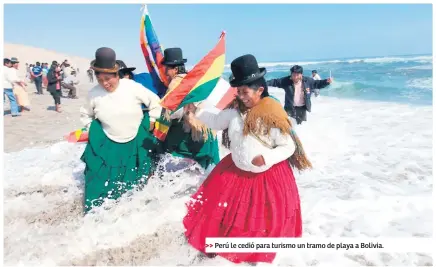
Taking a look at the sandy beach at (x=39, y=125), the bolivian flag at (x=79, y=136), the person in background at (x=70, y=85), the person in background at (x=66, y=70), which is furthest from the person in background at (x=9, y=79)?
the bolivian flag at (x=79, y=136)

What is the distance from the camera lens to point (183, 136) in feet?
13.6

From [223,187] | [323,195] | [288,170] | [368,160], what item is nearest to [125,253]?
[223,187]

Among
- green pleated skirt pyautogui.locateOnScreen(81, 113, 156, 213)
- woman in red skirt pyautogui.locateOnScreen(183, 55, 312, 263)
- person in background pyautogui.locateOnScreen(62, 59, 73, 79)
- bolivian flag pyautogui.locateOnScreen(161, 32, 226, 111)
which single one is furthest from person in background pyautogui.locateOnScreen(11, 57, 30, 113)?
woman in red skirt pyautogui.locateOnScreen(183, 55, 312, 263)

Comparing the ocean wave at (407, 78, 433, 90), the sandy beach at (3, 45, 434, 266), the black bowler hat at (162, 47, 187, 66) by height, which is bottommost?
the ocean wave at (407, 78, 433, 90)

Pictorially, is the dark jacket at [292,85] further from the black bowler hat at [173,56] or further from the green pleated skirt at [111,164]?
the green pleated skirt at [111,164]

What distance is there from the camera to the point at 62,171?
556 cm

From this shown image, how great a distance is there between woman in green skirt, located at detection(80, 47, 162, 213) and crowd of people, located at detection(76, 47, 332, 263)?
0.03 feet

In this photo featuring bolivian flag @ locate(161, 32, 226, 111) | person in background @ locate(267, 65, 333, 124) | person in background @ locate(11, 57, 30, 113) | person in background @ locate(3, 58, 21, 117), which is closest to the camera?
bolivian flag @ locate(161, 32, 226, 111)

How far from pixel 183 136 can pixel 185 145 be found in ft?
0.35

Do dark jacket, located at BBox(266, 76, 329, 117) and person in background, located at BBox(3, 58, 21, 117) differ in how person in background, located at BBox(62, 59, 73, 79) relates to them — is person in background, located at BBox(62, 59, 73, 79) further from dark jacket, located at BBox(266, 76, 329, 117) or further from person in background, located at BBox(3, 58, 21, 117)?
dark jacket, located at BBox(266, 76, 329, 117)

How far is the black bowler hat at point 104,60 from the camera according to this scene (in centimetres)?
347

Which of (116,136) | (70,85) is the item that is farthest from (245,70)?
(70,85)

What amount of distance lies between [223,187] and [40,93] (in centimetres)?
1629

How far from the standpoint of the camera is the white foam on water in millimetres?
3213
